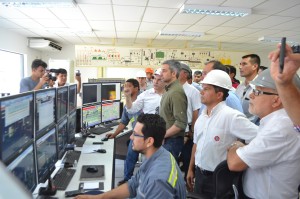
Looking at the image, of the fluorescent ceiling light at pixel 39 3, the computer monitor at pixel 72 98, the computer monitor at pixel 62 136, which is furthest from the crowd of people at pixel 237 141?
the fluorescent ceiling light at pixel 39 3

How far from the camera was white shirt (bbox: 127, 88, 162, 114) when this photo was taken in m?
Result: 3.13

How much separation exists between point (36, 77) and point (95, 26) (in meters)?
2.41

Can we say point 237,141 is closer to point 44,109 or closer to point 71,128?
point 44,109

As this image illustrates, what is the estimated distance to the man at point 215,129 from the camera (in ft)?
5.76

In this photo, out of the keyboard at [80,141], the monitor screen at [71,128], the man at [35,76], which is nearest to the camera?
the monitor screen at [71,128]

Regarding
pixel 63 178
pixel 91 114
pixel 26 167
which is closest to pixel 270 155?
pixel 26 167

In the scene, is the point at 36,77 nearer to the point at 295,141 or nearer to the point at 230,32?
the point at 295,141

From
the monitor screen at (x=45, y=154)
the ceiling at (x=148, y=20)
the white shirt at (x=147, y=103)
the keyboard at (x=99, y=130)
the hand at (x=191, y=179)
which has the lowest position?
the hand at (x=191, y=179)

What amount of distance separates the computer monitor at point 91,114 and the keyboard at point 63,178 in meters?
1.16

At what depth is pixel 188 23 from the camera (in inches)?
205

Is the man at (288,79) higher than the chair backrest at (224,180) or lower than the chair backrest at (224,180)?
higher

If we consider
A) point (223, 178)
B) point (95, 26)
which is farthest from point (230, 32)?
point (223, 178)

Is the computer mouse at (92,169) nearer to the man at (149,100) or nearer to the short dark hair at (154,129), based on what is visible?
the short dark hair at (154,129)

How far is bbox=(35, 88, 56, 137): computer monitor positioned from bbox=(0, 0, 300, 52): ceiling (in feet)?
8.63
